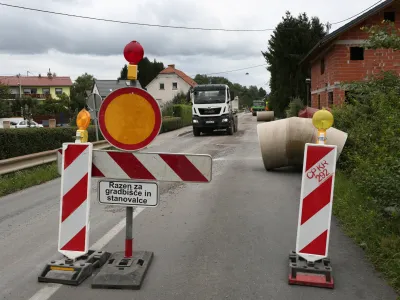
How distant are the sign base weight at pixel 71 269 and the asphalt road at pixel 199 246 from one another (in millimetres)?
89

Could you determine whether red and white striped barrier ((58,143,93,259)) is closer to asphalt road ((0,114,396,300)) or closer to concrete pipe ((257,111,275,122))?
asphalt road ((0,114,396,300))

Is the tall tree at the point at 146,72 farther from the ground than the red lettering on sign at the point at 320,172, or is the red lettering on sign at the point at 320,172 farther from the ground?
the tall tree at the point at 146,72

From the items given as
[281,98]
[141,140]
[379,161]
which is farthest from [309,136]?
[281,98]

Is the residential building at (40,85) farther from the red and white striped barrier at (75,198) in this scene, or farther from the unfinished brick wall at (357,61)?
the red and white striped barrier at (75,198)

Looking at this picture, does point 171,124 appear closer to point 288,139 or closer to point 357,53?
point 357,53

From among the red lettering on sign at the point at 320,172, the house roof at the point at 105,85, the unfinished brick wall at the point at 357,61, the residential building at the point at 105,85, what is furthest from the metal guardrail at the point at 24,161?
the house roof at the point at 105,85

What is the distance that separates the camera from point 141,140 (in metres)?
4.42

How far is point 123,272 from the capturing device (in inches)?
173

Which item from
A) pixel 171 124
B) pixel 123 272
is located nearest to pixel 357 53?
pixel 171 124

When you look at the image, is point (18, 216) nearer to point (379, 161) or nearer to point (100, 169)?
point (100, 169)

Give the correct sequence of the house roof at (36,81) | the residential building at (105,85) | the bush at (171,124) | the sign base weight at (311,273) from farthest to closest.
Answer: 1. the house roof at (36,81)
2. the residential building at (105,85)
3. the bush at (171,124)
4. the sign base weight at (311,273)

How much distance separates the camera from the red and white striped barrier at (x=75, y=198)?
4480 millimetres

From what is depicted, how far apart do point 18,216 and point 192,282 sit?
13.4 ft

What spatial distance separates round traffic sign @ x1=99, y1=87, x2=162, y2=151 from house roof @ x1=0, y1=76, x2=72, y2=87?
3933 inches
